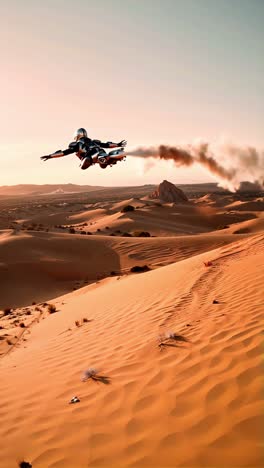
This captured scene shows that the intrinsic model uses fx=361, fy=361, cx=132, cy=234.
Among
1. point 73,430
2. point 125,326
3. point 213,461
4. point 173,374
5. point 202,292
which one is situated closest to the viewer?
point 213,461

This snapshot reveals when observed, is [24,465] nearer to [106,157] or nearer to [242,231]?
[106,157]

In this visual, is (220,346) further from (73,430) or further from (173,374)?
(73,430)

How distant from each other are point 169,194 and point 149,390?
209 feet

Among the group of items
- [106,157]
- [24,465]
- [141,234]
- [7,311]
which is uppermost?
[106,157]

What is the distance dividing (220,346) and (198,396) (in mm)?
1348

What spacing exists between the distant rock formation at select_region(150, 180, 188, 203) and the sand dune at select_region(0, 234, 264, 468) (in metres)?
56.9

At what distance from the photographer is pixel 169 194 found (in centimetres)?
6756

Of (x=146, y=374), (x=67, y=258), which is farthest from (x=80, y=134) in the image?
(x=67, y=258)

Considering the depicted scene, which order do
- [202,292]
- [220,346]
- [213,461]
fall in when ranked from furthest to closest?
[202,292] < [220,346] < [213,461]

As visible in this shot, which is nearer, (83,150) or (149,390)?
(149,390)

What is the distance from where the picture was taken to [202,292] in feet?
31.7

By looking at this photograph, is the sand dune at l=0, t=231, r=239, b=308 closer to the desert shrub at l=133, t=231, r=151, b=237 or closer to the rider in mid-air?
the desert shrub at l=133, t=231, r=151, b=237

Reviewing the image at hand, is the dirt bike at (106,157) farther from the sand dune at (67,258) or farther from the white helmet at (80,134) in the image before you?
the sand dune at (67,258)

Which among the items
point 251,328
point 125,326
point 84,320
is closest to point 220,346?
point 251,328
